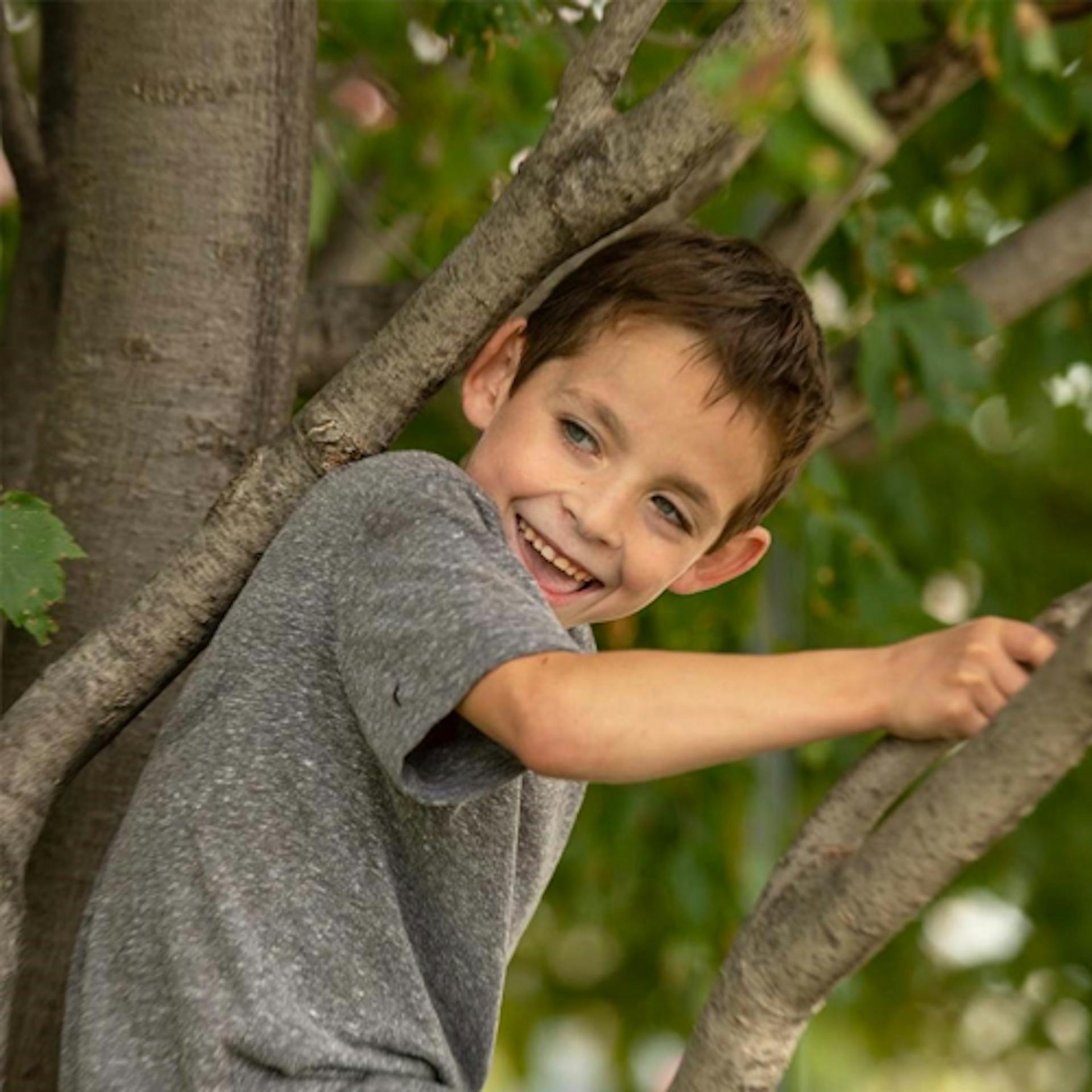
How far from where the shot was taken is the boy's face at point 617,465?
1.96 meters

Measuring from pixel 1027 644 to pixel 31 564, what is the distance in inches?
39.4

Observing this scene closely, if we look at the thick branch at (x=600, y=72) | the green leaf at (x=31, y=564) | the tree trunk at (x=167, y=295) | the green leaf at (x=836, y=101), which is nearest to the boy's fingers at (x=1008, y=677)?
the green leaf at (x=836, y=101)

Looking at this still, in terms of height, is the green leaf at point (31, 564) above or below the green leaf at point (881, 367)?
above

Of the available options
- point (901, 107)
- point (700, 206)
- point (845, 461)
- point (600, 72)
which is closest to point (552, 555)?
point (600, 72)

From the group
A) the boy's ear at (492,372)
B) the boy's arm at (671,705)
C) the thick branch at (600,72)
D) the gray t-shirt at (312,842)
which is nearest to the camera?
the boy's arm at (671,705)

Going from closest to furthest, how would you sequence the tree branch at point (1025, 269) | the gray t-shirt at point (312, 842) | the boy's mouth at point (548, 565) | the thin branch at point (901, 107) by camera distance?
the gray t-shirt at point (312, 842) < the boy's mouth at point (548, 565) < the thin branch at point (901, 107) < the tree branch at point (1025, 269)

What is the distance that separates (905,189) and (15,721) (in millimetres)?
2428

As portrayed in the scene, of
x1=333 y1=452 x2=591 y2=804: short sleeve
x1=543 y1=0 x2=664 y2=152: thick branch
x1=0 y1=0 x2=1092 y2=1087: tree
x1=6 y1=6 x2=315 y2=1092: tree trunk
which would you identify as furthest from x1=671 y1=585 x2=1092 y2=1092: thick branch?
x1=6 y1=6 x2=315 y2=1092: tree trunk

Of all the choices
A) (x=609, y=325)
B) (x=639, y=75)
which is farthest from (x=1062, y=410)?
(x=609, y=325)

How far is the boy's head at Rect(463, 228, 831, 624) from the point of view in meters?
1.97

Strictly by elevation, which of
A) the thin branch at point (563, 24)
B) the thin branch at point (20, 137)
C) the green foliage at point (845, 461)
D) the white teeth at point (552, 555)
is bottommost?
the green foliage at point (845, 461)

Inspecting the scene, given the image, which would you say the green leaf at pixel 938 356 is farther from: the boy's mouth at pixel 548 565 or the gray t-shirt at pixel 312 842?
the gray t-shirt at pixel 312 842

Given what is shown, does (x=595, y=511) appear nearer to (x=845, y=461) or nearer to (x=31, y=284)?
(x=31, y=284)

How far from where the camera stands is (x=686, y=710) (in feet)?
5.32
